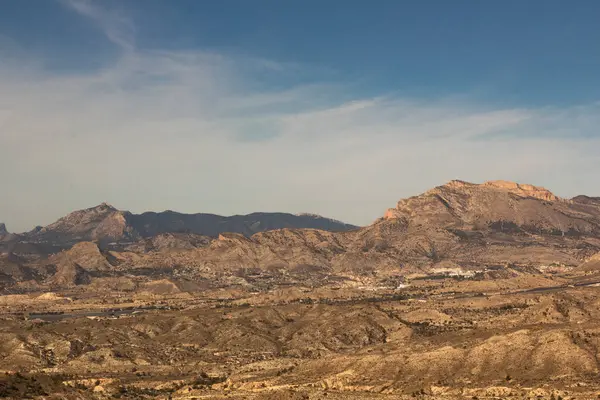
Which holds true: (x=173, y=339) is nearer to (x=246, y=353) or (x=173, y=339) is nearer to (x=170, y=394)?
(x=246, y=353)

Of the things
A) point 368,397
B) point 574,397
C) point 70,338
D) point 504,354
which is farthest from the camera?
point 70,338

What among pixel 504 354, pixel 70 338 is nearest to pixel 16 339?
pixel 70 338

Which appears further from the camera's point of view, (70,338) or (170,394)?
(70,338)

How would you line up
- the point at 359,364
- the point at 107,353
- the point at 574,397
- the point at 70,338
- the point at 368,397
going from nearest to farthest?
1. the point at 574,397
2. the point at 368,397
3. the point at 359,364
4. the point at 107,353
5. the point at 70,338

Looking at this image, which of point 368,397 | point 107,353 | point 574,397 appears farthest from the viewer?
point 107,353

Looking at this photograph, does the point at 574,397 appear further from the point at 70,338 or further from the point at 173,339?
the point at 70,338

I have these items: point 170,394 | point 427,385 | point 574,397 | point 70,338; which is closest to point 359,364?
point 427,385

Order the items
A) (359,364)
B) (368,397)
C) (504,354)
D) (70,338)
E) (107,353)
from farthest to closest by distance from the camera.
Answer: (70,338), (107,353), (359,364), (504,354), (368,397)

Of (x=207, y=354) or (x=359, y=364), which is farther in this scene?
(x=207, y=354)

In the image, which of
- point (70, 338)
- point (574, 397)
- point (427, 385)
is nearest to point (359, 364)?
point (427, 385)
